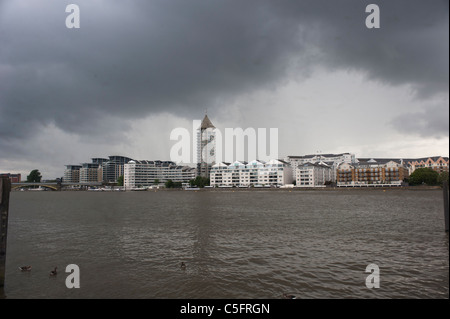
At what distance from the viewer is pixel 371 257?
43.4ft

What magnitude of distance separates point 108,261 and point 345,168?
124762 millimetres

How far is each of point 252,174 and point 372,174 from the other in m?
54.6

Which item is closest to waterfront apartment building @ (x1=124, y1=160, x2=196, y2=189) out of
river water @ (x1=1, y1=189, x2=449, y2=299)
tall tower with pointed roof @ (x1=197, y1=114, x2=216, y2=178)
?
tall tower with pointed roof @ (x1=197, y1=114, x2=216, y2=178)

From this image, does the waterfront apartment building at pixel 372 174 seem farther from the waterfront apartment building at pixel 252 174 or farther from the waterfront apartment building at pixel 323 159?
the waterfront apartment building at pixel 252 174

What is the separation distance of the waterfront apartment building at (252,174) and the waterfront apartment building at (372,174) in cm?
2532

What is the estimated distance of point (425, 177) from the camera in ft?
330

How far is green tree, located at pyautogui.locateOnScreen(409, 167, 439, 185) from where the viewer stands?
9862cm

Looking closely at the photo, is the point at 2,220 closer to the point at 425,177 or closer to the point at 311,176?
the point at 425,177

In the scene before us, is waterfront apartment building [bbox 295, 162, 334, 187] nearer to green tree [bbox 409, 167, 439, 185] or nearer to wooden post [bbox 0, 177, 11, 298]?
green tree [bbox 409, 167, 439, 185]

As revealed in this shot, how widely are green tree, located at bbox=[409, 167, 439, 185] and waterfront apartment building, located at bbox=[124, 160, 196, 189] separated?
399ft

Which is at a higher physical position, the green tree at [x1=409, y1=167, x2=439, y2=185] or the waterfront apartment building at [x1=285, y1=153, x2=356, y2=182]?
the waterfront apartment building at [x1=285, y1=153, x2=356, y2=182]
